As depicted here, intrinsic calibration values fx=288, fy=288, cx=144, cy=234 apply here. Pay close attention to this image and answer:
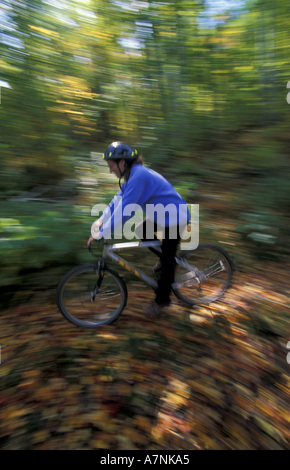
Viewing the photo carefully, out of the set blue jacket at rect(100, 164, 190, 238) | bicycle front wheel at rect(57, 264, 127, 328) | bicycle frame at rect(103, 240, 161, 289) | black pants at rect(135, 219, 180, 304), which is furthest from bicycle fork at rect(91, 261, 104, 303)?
black pants at rect(135, 219, 180, 304)

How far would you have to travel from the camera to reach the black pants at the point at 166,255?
3055 mm

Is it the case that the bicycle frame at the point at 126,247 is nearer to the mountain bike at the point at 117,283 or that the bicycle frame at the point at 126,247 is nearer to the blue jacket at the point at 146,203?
the mountain bike at the point at 117,283

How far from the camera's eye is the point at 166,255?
313 cm

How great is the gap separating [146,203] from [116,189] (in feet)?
6.55

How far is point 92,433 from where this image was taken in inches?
94.3

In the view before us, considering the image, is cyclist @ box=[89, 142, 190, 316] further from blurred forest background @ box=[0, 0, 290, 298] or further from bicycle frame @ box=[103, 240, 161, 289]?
blurred forest background @ box=[0, 0, 290, 298]

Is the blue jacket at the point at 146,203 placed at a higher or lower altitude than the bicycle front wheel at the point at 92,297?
higher

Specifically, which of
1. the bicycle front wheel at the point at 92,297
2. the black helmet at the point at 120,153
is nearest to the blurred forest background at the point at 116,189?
the bicycle front wheel at the point at 92,297

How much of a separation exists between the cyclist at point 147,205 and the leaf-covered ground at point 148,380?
0.67 metres

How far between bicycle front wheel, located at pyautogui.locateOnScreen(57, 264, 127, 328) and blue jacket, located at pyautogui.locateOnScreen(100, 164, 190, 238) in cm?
58

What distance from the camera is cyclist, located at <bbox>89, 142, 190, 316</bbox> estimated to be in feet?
8.93

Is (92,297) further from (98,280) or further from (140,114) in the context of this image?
(140,114)

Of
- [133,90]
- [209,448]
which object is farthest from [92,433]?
[133,90]
